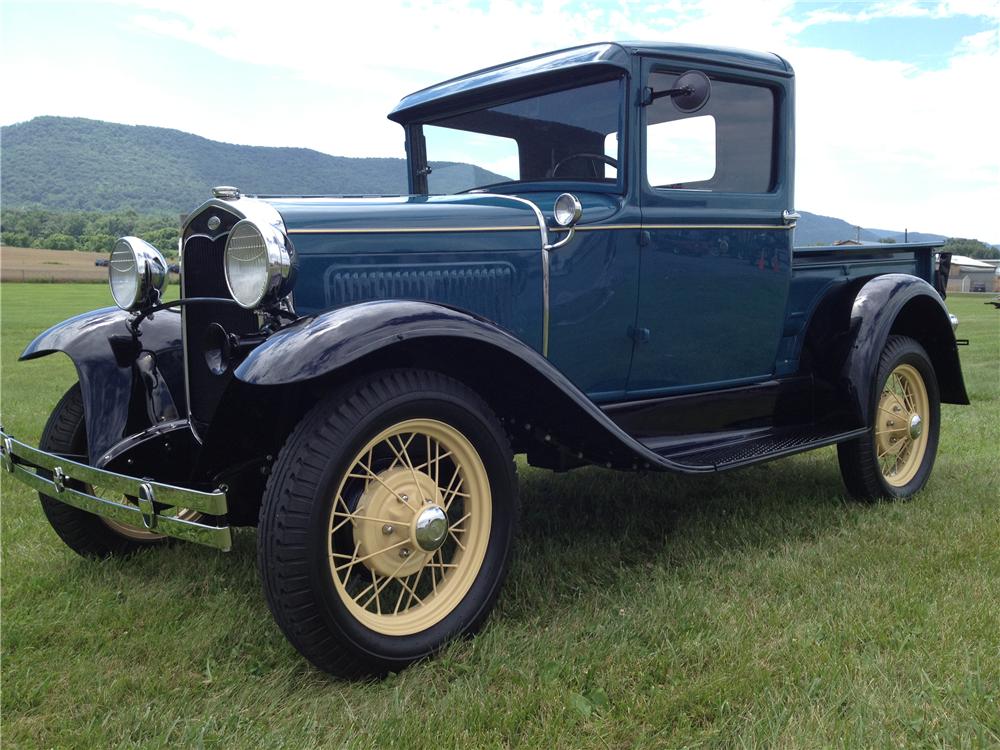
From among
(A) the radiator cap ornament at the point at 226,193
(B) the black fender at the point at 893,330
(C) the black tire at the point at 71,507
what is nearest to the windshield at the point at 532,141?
(A) the radiator cap ornament at the point at 226,193

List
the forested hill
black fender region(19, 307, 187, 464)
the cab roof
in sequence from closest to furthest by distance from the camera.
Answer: black fender region(19, 307, 187, 464) < the cab roof < the forested hill

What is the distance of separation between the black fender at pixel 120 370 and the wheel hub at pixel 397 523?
1184 mm

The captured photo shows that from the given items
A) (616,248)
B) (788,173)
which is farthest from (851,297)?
(616,248)

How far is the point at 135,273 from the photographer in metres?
3.14

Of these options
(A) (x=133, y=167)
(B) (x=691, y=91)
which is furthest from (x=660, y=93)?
(A) (x=133, y=167)

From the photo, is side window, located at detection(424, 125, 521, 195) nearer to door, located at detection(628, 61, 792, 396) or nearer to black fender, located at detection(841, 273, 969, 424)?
door, located at detection(628, 61, 792, 396)

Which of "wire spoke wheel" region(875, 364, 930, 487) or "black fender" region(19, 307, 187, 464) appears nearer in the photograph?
"black fender" region(19, 307, 187, 464)

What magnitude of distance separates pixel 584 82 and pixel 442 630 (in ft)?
7.35

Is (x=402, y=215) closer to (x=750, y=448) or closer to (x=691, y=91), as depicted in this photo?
(x=691, y=91)

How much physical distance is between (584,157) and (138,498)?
7.25 ft

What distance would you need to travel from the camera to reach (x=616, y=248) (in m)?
3.26

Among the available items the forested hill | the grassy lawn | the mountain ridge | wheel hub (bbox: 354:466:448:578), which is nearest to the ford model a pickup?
wheel hub (bbox: 354:466:448:578)

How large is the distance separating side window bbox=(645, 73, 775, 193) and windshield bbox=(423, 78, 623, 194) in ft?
0.62

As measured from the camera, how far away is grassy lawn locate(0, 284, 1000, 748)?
2119mm
